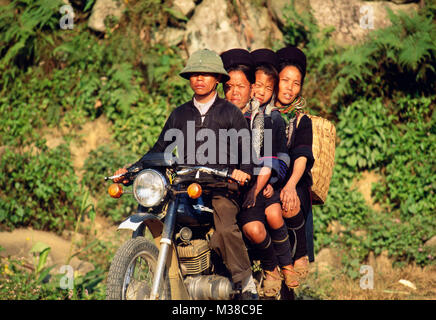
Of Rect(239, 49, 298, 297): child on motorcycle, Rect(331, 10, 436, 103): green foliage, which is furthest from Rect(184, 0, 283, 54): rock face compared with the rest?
Rect(239, 49, 298, 297): child on motorcycle

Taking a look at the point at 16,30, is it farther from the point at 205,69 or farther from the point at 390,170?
the point at 390,170

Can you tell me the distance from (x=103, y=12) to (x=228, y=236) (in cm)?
668

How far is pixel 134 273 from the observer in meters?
3.63

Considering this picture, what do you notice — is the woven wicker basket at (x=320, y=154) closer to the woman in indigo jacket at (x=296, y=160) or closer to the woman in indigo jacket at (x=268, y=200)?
the woman in indigo jacket at (x=296, y=160)

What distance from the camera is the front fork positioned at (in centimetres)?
345

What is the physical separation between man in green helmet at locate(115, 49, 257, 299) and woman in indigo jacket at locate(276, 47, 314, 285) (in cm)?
60

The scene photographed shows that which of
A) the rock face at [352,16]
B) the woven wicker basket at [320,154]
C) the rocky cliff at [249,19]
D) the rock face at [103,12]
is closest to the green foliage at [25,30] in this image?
the rock face at [103,12]

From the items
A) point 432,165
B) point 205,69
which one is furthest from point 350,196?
point 205,69

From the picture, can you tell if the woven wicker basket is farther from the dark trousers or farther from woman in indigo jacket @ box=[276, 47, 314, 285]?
the dark trousers

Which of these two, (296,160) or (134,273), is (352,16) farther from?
(134,273)

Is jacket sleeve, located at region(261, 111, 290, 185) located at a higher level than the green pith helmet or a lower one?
lower

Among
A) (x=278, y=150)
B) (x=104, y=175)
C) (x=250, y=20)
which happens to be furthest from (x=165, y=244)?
(x=250, y=20)

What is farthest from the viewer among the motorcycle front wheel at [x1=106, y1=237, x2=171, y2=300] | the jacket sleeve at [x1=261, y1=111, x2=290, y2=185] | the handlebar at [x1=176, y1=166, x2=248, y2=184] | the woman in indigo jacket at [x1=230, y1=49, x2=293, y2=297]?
the jacket sleeve at [x1=261, y1=111, x2=290, y2=185]

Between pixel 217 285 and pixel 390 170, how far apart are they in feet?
16.7
